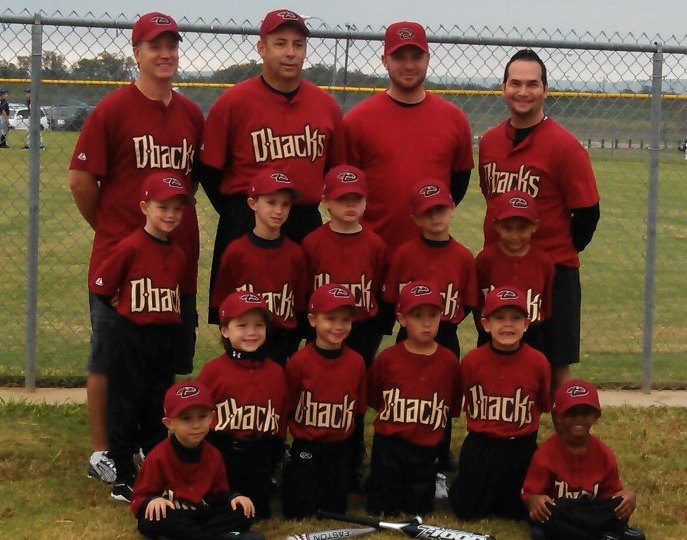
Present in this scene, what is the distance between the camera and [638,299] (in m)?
10.5

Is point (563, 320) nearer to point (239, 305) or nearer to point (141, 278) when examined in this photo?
point (239, 305)

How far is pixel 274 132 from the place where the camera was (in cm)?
531

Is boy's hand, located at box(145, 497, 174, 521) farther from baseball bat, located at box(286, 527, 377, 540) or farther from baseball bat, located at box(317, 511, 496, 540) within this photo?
baseball bat, located at box(317, 511, 496, 540)

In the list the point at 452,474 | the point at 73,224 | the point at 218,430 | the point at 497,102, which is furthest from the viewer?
the point at 73,224

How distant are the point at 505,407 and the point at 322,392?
31.0 inches

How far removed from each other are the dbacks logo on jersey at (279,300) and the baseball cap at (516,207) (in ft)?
3.21

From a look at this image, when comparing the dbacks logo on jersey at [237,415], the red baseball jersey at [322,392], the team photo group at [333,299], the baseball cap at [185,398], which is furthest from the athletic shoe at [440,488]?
the baseball cap at [185,398]

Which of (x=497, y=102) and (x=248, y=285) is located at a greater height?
(x=497, y=102)

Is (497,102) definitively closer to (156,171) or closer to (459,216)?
(459,216)

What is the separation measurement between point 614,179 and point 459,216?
5.08 meters

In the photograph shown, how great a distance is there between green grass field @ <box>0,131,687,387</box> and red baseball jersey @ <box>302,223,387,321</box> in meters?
2.56

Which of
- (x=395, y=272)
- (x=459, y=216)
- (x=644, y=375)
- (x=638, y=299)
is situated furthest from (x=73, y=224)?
(x=395, y=272)

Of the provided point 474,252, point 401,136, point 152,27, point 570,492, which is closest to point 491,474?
point 570,492

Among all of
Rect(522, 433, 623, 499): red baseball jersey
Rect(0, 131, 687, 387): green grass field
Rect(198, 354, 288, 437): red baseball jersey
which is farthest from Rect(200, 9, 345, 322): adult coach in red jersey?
Rect(0, 131, 687, 387): green grass field
